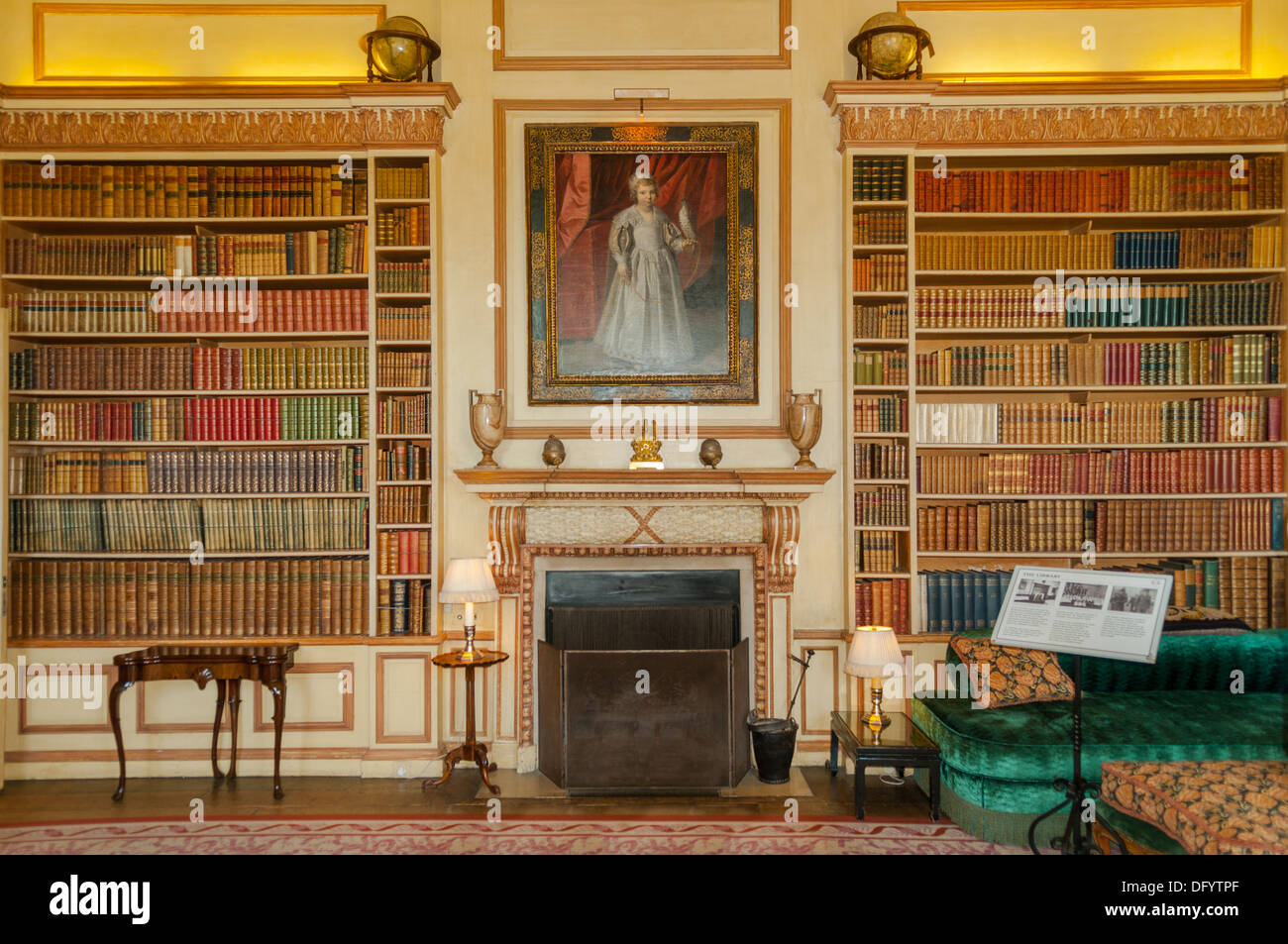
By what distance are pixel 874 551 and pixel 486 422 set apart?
7.38ft

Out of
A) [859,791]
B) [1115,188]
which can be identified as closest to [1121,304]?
[1115,188]

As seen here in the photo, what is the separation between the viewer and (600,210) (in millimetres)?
4777

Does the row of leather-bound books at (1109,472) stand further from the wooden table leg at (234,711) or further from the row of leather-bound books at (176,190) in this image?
the wooden table leg at (234,711)

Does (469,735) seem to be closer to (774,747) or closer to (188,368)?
(774,747)

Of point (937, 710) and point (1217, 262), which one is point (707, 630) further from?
point (1217, 262)

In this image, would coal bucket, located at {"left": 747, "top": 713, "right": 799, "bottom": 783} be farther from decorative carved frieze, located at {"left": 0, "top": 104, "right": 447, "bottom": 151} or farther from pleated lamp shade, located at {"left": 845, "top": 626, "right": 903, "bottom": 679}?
decorative carved frieze, located at {"left": 0, "top": 104, "right": 447, "bottom": 151}

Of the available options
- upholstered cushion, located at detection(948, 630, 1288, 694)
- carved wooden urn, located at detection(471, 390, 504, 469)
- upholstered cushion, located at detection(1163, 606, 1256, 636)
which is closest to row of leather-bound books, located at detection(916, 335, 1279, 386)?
upholstered cushion, located at detection(1163, 606, 1256, 636)

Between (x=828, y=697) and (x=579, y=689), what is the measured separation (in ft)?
4.73

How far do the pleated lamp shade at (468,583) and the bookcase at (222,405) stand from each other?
0.42 m

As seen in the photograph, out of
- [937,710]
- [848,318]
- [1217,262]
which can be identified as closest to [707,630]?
[937,710]

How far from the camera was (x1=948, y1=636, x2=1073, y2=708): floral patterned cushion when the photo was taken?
3.99 metres

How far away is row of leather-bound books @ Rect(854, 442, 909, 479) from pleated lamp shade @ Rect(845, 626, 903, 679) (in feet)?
3.13

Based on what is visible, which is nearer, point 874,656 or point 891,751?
point 891,751

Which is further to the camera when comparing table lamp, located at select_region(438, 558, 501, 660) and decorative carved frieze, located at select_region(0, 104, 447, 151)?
decorative carved frieze, located at select_region(0, 104, 447, 151)
